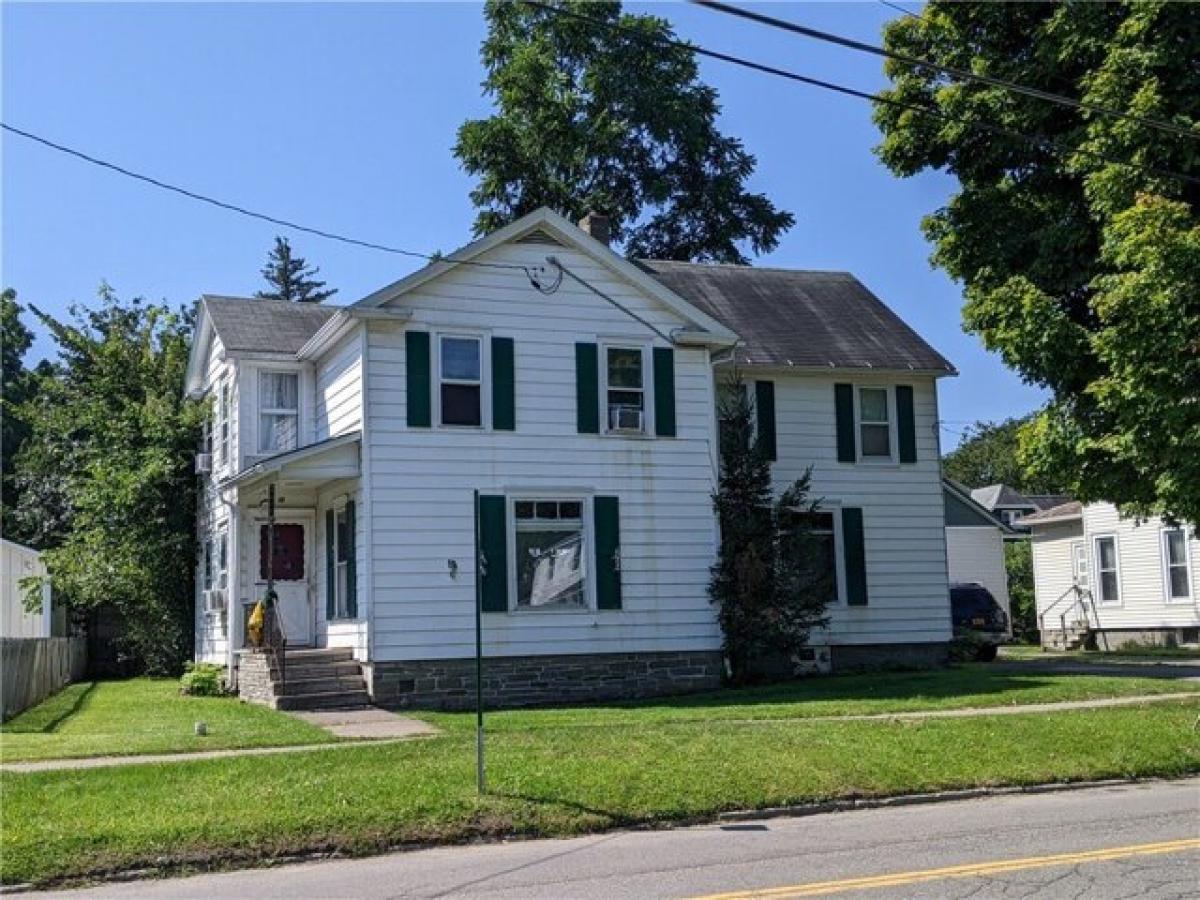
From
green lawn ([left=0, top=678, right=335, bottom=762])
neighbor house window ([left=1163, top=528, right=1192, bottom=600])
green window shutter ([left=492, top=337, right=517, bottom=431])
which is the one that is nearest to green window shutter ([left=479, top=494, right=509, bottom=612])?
green window shutter ([left=492, top=337, right=517, bottom=431])

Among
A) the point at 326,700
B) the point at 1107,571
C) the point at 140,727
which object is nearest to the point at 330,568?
the point at 326,700

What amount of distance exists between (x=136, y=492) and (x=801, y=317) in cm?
1418

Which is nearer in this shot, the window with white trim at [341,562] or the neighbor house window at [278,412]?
the window with white trim at [341,562]

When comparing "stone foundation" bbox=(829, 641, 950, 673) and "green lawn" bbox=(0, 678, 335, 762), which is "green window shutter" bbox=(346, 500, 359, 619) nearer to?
"green lawn" bbox=(0, 678, 335, 762)

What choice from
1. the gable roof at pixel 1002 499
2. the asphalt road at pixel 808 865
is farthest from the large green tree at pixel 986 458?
the asphalt road at pixel 808 865

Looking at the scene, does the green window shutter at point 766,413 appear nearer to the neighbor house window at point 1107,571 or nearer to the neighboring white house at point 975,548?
the neighbor house window at point 1107,571

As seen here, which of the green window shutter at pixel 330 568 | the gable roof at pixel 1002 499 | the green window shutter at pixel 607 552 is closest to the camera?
the green window shutter at pixel 607 552

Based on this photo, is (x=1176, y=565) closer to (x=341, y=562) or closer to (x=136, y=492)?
(x=341, y=562)

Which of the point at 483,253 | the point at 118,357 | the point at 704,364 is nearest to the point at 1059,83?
the point at 704,364

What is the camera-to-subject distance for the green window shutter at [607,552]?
20016 mm

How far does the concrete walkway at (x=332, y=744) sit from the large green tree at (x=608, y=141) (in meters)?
24.7

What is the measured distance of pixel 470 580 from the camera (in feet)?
63.8

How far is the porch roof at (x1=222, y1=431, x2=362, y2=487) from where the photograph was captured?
18.9 m

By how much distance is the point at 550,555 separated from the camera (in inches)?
783
